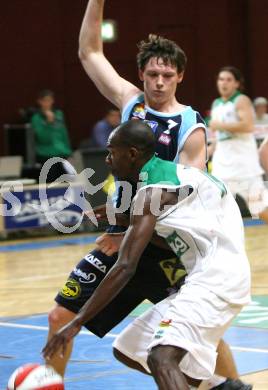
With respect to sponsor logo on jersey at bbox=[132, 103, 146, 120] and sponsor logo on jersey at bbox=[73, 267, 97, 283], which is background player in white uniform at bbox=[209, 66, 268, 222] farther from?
sponsor logo on jersey at bbox=[73, 267, 97, 283]

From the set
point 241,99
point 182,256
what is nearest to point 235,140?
point 241,99

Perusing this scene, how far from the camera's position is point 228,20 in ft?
68.5

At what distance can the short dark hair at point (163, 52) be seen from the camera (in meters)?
5.90

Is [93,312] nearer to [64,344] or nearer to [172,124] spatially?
[64,344]

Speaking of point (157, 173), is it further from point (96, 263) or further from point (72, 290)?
point (72, 290)

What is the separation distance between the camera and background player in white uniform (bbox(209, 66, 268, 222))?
42.3 feet

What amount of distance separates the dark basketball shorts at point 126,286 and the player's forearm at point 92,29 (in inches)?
51.2

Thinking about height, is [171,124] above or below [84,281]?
above

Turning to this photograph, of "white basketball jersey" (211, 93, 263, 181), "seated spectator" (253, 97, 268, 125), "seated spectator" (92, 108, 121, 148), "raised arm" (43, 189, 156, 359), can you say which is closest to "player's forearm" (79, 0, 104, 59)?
"raised arm" (43, 189, 156, 359)

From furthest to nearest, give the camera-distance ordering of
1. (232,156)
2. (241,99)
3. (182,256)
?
(232,156) → (241,99) → (182,256)

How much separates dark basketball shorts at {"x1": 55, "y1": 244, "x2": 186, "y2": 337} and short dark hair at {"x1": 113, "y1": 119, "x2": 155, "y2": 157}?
80 centimetres

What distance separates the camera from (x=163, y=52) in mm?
5918

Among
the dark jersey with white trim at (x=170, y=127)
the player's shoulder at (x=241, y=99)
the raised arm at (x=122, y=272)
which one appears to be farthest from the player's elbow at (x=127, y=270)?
the player's shoulder at (x=241, y=99)

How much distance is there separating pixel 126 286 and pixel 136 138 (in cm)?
105
